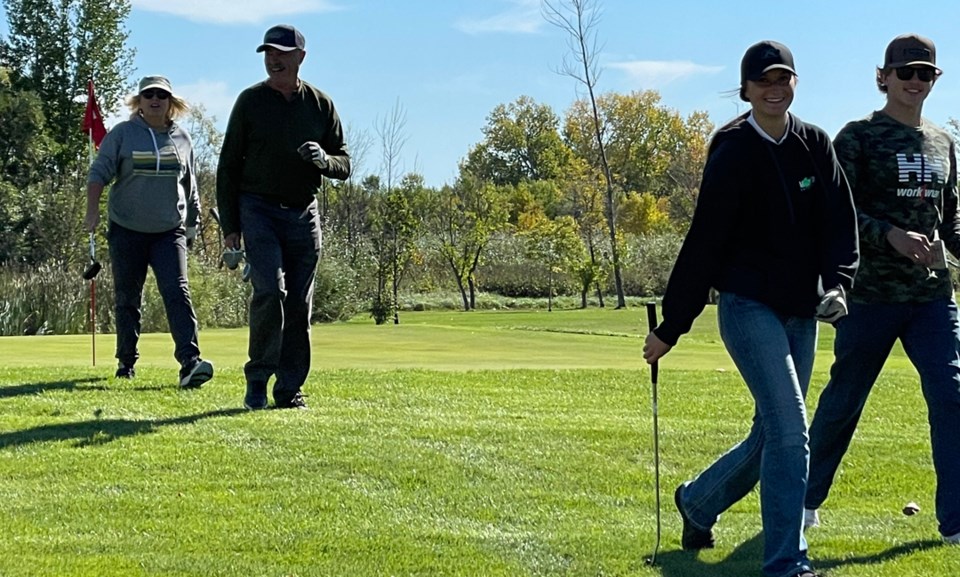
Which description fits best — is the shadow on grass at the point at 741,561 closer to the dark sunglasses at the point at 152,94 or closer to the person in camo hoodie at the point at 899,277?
the person in camo hoodie at the point at 899,277

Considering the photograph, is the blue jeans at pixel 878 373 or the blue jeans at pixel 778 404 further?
the blue jeans at pixel 878 373

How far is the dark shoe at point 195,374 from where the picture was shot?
8570mm

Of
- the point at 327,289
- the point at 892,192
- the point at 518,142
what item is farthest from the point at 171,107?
the point at 518,142

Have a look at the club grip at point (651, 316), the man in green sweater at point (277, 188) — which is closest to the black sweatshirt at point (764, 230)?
the club grip at point (651, 316)

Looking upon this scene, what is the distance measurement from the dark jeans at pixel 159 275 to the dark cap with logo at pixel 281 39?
81.9 inches

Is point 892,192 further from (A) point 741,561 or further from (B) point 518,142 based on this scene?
(B) point 518,142

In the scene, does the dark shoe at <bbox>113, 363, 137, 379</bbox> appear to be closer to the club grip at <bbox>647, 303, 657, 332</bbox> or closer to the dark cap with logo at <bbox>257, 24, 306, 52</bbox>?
the dark cap with logo at <bbox>257, 24, 306, 52</bbox>

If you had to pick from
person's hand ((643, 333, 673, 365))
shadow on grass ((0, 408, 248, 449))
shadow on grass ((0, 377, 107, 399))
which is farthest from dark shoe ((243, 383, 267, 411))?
person's hand ((643, 333, 673, 365))

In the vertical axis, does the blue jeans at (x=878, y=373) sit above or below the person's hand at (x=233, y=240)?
below

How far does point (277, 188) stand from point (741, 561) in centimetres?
408

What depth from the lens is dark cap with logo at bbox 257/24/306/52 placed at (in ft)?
24.4

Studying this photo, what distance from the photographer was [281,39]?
746 cm

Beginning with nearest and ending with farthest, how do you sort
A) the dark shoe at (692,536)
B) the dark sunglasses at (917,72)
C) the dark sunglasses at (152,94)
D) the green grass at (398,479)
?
the green grass at (398,479) < the dark shoe at (692,536) < the dark sunglasses at (917,72) < the dark sunglasses at (152,94)

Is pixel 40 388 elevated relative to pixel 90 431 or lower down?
elevated
